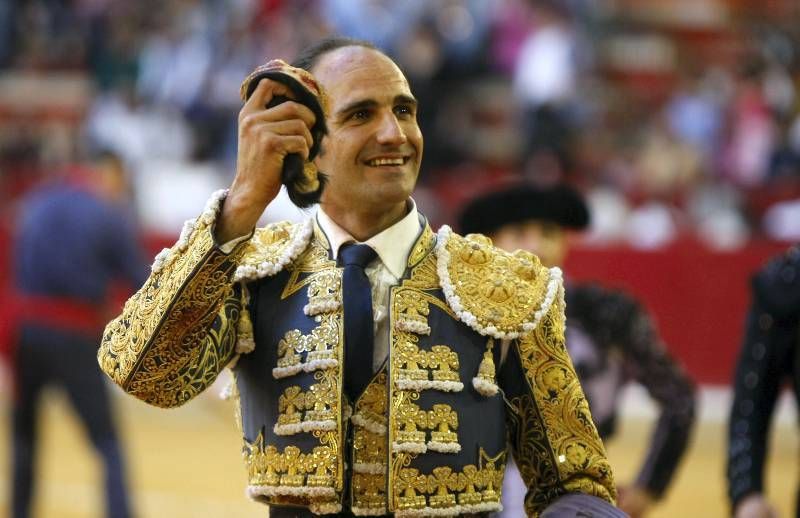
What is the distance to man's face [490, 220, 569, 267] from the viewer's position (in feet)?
13.1

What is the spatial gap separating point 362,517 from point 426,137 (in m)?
9.27

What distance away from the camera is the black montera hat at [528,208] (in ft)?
13.1

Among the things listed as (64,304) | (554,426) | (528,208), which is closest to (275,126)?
(554,426)

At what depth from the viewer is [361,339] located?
2.42 metres


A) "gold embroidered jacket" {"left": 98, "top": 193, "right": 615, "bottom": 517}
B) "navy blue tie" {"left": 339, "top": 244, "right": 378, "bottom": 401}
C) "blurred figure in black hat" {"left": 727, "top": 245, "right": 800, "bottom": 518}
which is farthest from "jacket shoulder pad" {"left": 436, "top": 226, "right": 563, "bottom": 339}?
"blurred figure in black hat" {"left": 727, "top": 245, "right": 800, "bottom": 518}

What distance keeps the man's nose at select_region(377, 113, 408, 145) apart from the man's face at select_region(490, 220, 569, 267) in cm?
162

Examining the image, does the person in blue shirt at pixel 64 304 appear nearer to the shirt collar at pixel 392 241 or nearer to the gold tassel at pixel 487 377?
the shirt collar at pixel 392 241

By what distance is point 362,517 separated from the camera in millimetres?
2379

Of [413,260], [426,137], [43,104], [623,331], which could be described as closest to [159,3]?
[43,104]

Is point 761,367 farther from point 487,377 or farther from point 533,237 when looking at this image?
point 487,377

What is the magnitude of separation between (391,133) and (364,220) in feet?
0.66

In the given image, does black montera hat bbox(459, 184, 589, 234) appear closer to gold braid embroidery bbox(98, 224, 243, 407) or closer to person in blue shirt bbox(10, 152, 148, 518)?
gold braid embroidery bbox(98, 224, 243, 407)

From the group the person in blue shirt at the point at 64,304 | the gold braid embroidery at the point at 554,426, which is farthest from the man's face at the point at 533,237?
the person in blue shirt at the point at 64,304

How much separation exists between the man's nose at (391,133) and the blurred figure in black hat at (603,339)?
1.60m
